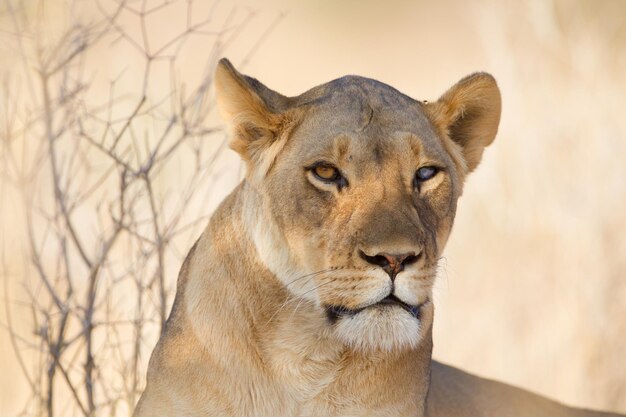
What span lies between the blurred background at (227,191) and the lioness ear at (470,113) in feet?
4.21

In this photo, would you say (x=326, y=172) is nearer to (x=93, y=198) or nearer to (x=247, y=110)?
(x=247, y=110)

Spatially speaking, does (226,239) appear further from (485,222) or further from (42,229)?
(485,222)

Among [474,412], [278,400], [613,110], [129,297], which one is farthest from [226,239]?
[613,110]

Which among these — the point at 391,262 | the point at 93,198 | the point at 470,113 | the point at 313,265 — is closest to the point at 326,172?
the point at 313,265

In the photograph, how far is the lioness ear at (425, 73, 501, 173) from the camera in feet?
11.5

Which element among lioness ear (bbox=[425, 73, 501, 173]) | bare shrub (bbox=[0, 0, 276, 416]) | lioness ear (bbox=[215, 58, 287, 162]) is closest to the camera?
lioness ear (bbox=[215, 58, 287, 162])

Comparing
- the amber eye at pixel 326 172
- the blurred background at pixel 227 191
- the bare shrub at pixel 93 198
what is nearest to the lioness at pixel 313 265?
the amber eye at pixel 326 172

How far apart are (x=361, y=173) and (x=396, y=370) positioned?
22.5 inches

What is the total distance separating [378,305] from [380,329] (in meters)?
0.07

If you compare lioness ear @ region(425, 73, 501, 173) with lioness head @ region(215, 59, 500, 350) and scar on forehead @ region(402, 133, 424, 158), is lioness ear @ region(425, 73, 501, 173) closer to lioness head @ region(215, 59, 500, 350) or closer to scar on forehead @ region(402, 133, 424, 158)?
lioness head @ region(215, 59, 500, 350)

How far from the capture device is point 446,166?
3.29 m

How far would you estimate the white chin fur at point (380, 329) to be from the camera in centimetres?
294

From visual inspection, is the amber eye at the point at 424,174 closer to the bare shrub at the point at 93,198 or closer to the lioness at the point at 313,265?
the lioness at the point at 313,265

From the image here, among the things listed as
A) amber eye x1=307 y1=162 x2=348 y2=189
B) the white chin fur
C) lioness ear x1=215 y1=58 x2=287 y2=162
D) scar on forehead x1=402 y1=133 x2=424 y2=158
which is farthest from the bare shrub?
the white chin fur
